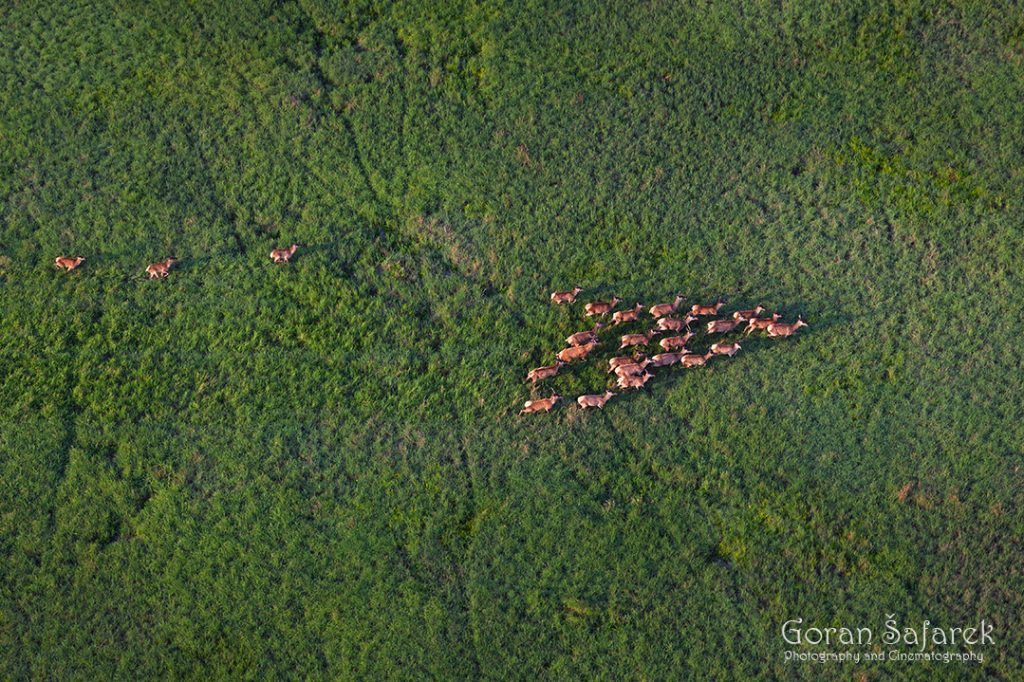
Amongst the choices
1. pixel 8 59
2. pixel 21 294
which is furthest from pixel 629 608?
pixel 8 59

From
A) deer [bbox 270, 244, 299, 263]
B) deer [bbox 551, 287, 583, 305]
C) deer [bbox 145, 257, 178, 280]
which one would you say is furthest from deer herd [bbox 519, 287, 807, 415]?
deer [bbox 145, 257, 178, 280]

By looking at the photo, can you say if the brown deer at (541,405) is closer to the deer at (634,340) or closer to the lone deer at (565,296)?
the deer at (634,340)

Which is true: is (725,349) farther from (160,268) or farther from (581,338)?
(160,268)

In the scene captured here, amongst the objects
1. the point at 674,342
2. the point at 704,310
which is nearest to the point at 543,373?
the point at 674,342

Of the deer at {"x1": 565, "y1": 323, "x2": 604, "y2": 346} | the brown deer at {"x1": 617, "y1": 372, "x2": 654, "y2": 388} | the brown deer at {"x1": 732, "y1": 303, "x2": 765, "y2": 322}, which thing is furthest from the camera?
the brown deer at {"x1": 732, "y1": 303, "x2": 765, "y2": 322}

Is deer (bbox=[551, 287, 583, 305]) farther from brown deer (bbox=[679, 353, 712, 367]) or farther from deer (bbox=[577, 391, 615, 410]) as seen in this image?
brown deer (bbox=[679, 353, 712, 367])

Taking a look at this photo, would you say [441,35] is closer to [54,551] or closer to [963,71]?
[963,71]

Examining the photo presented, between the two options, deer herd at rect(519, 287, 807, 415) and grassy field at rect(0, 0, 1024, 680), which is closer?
grassy field at rect(0, 0, 1024, 680)
